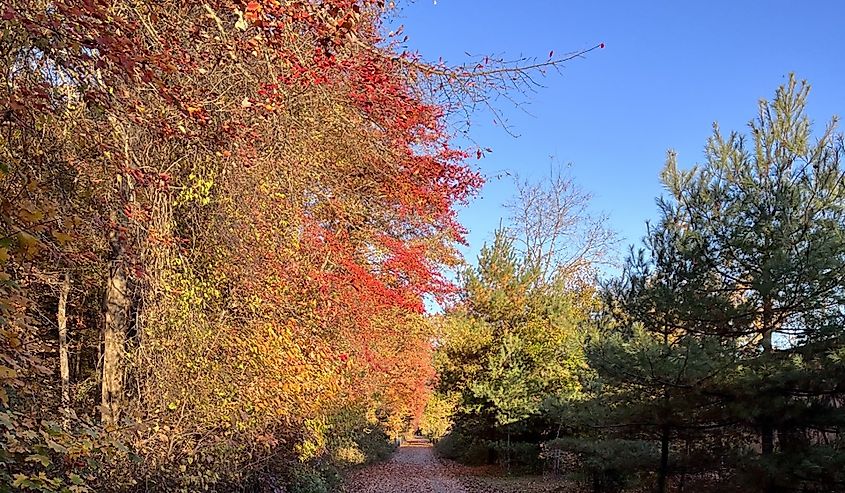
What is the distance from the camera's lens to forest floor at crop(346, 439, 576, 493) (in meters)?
15.4

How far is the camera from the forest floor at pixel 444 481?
15.4 meters

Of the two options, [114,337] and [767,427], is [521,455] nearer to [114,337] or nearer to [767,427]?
[767,427]

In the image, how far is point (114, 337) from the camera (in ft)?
19.7

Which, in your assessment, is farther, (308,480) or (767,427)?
(308,480)

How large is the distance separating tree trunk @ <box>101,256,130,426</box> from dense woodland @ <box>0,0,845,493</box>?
0.08ft

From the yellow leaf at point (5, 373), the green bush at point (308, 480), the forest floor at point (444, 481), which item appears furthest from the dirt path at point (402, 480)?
the yellow leaf at point (5, 373)

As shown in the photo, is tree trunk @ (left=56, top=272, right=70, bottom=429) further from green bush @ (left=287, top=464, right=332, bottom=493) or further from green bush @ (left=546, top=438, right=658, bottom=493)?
green bush @ (left=546, top=438, right=658, bottom=493)

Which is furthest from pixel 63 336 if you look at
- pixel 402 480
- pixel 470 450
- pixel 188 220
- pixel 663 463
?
pixel 470 450

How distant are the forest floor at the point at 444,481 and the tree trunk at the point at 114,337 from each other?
8869 millimetres

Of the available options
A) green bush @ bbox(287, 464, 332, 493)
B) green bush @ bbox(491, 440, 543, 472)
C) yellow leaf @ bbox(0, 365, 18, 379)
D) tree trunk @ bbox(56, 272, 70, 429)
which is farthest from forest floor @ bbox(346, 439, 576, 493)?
yellow leaf @ bbox(0, 365, 18, 379)

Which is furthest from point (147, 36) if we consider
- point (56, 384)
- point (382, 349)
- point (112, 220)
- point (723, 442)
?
point (382, 349)

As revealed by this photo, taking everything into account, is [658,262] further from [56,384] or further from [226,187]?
[56,384]

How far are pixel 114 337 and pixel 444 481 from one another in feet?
46.4

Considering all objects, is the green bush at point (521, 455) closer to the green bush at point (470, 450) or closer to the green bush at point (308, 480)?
the green bush at point (470, 450)
